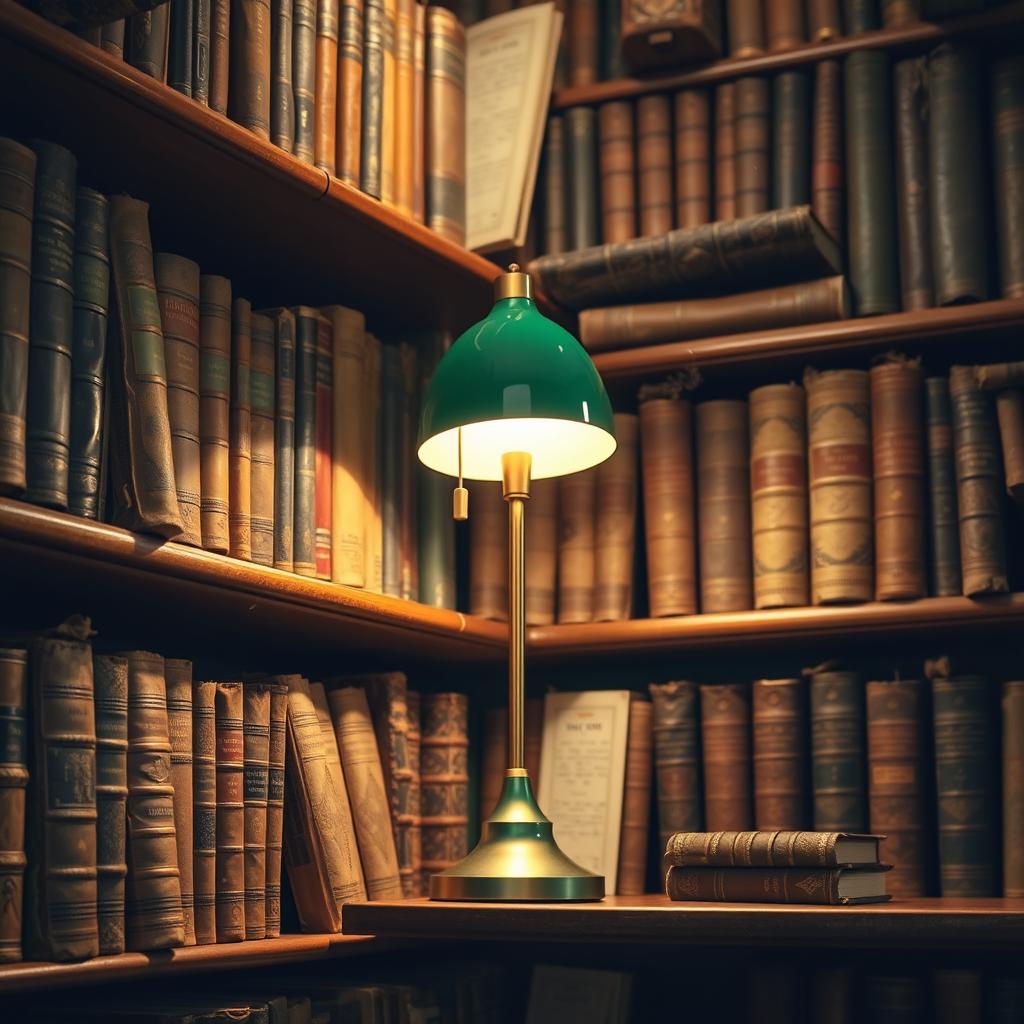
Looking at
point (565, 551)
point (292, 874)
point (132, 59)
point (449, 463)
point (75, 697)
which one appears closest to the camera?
point (75, 697)

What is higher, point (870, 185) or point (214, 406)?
point (870, 185)

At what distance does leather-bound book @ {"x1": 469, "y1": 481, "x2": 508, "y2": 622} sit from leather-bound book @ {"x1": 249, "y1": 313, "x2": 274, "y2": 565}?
0.41m

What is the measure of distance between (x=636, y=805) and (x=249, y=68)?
1.01m

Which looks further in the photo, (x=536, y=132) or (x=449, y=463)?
(x=536, y=132)

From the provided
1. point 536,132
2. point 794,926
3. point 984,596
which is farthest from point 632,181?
point 794,926

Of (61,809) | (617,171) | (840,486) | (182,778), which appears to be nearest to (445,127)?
(617,171)

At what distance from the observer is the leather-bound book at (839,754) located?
1741mm

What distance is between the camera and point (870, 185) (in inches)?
73.5

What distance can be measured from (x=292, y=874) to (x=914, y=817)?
2.39 ft

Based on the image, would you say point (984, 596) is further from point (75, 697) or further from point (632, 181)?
point (75, 697)

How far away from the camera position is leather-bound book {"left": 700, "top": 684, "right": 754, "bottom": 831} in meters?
1.81

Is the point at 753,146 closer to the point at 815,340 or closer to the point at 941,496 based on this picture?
the point at 815,340

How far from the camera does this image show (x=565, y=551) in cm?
194

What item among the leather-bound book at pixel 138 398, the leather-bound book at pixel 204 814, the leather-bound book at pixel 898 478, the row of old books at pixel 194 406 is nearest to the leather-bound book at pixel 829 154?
the leather-bound book at pixel 898 478
